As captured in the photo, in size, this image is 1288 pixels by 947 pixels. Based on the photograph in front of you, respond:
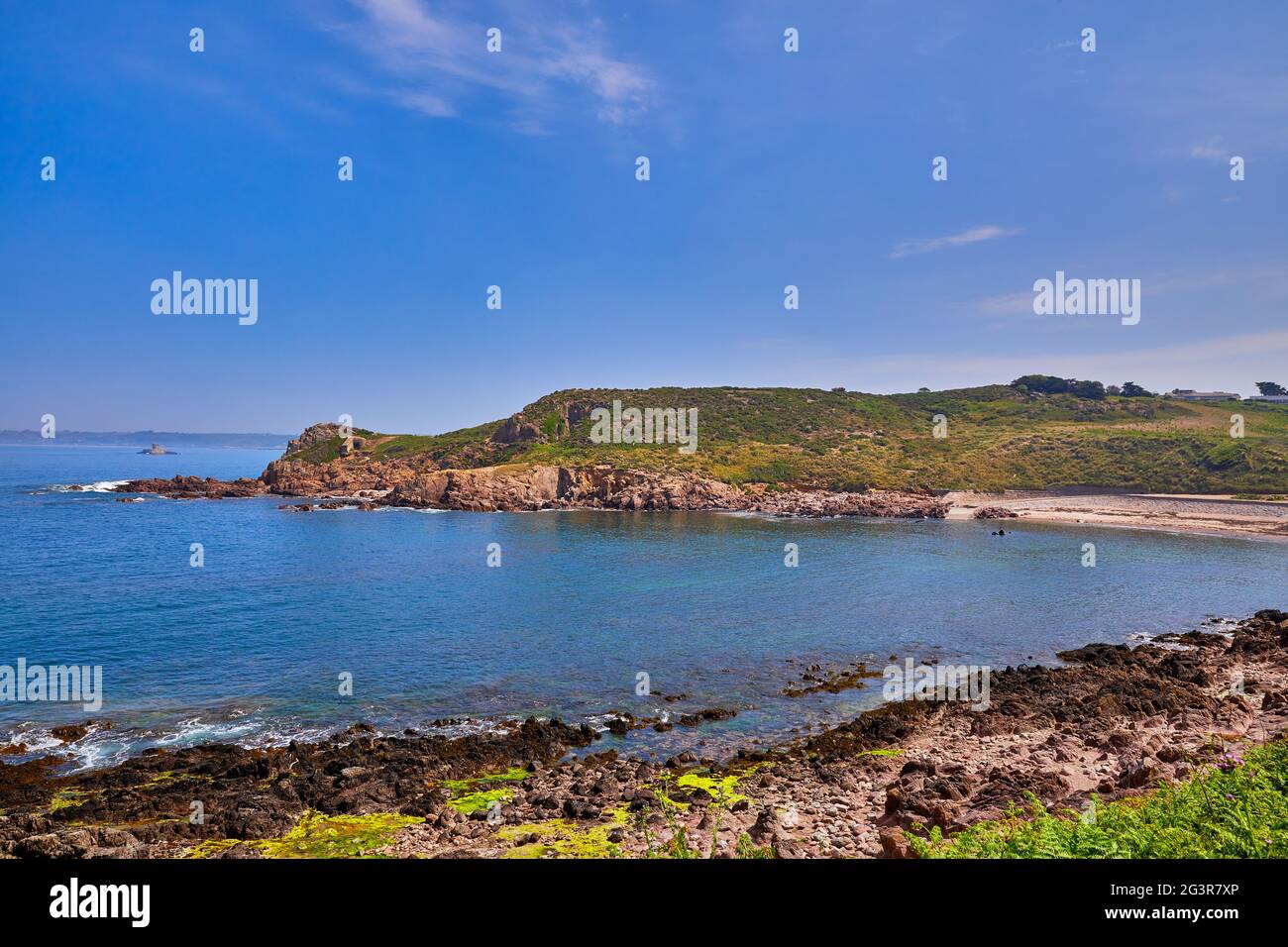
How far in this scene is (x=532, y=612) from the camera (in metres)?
41.8

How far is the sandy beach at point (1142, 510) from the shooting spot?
3084 inches

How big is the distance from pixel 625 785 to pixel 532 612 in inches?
875

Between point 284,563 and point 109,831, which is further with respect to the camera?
point 284,563

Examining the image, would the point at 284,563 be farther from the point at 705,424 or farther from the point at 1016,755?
the point at 705,424

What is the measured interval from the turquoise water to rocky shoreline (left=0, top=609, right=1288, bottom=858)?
2236 mm

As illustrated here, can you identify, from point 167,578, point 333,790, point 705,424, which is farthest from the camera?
point 705,424

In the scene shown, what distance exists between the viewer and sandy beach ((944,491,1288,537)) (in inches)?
3084

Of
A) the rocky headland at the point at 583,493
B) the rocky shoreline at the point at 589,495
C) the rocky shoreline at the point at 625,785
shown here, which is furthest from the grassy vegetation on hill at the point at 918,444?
the rocky shoreline at the point at 625,785

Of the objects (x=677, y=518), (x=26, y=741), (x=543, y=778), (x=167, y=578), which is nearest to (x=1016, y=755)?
(x=543, y=778)

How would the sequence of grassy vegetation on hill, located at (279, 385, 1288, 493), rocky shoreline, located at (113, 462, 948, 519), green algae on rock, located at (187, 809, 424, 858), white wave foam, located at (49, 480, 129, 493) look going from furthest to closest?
white wave foam, located at (49, 480, 129, 493) < grassy vegetation on hill, located at (279, 385, 1288, 493) < rocky shoreline, located at (113, 462, 948, 519) < green algae on rock, located at (187, 809, 424, 858)

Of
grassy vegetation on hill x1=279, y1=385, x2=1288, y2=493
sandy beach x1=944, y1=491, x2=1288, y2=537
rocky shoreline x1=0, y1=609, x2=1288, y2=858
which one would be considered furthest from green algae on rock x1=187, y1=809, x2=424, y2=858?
grassy vegetation on hill x1=279, y1=385, x2=1288, y2=493

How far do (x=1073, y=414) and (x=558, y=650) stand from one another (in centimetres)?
14224

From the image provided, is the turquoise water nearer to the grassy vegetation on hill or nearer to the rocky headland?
the rocky headland
